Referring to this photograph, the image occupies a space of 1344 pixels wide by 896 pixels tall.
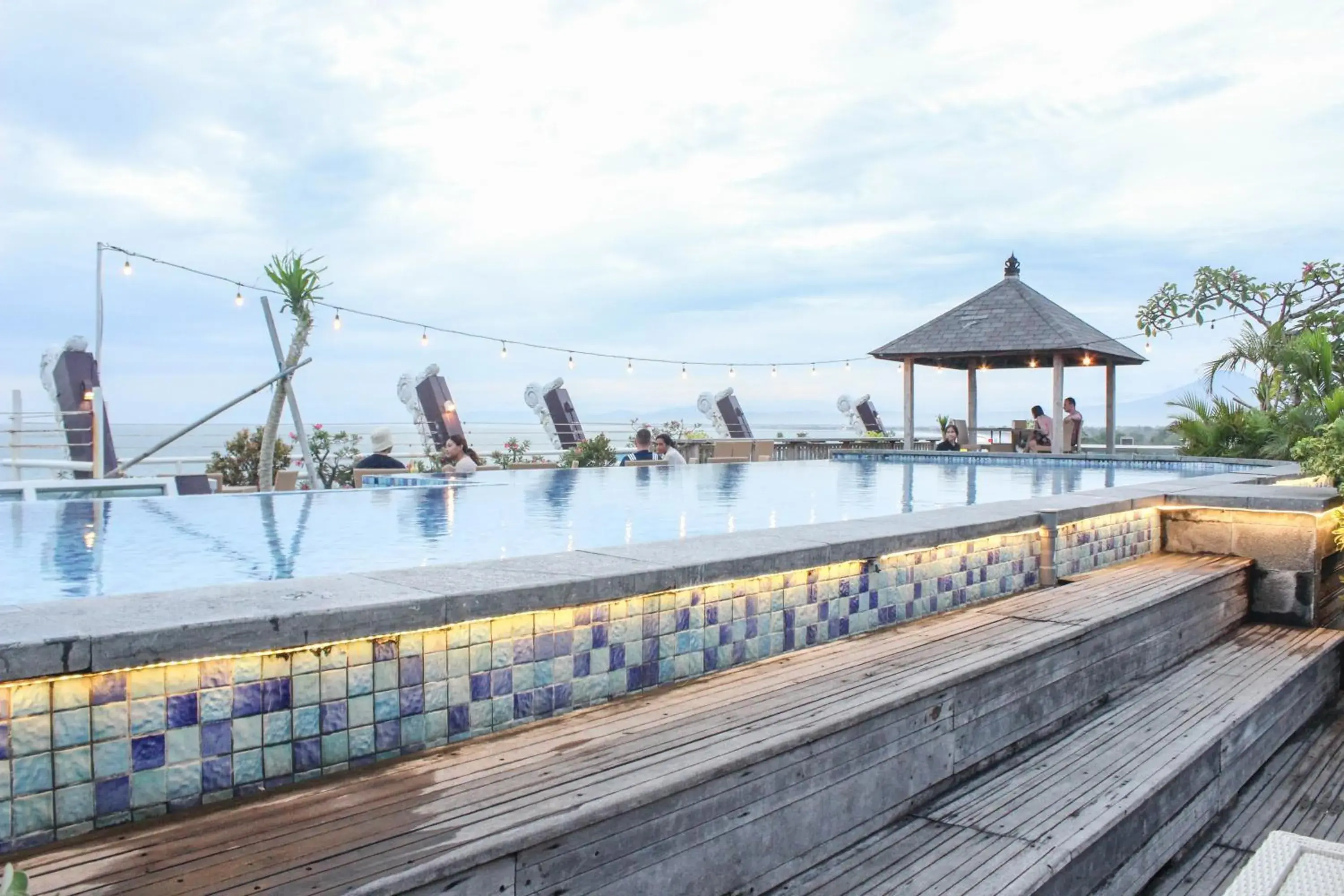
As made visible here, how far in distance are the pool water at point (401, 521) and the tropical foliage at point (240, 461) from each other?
440 cm

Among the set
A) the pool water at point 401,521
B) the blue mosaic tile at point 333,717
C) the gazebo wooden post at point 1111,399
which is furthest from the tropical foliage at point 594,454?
the blue mosaic tile at point 333,717

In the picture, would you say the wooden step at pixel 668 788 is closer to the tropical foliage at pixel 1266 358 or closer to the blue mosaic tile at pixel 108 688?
the blue mosaic tile at pixel 108 688

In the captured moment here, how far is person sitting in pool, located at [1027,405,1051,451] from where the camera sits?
45.4 feet

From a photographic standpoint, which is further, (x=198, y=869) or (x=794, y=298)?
(x=794, y=298)

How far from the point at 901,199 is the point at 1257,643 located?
13149 mm

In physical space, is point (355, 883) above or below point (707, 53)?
below

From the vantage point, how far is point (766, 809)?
6.53 feet

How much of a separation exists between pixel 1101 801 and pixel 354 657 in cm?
215

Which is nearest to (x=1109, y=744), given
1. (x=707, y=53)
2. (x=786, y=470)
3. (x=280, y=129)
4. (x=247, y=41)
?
(x=786, y=470)

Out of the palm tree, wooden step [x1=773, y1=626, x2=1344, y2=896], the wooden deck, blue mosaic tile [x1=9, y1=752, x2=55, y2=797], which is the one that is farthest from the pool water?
the palm tree

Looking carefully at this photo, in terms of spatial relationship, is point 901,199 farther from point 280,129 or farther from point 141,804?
point 141,804

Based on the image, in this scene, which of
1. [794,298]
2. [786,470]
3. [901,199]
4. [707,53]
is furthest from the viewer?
[794,298]

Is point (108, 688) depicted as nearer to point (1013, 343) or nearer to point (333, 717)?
point (333, 717)

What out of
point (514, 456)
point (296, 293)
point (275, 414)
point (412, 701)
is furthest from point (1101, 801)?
point (514, 456)
